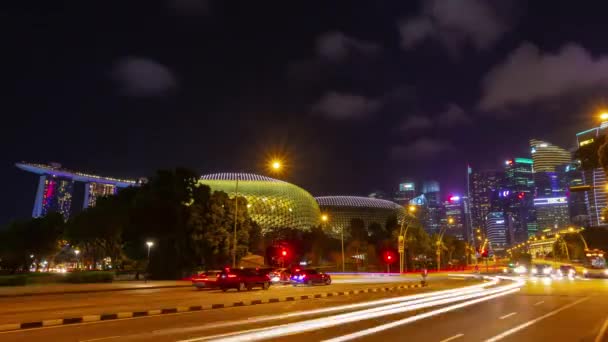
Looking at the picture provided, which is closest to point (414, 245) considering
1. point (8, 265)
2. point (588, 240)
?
point (588, 240)

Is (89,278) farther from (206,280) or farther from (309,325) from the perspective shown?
(309,325)

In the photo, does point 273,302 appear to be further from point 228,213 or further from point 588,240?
point 588,240

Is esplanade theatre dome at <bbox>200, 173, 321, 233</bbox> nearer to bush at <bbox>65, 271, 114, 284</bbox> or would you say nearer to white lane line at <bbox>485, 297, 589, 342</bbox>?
bush at <bbox>65, 271, 114, 284</bbox>

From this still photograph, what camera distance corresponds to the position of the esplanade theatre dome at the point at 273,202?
128250mm

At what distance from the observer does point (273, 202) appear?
5236 inches

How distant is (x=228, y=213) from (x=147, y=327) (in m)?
37.3

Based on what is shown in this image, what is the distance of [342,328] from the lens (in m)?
13.6

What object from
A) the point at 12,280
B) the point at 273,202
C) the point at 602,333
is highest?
the point at 273,202

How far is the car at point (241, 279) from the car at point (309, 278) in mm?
7032

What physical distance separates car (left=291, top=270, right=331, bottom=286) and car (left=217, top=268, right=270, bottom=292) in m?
7.03

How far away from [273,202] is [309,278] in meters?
91.8

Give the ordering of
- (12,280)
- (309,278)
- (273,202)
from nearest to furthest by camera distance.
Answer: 1. (12,280)
2. (309,278)
3. (273,202)

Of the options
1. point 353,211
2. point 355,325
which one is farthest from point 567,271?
point 353,211

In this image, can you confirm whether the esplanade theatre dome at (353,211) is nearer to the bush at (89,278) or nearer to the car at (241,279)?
the bush at (89,278)
